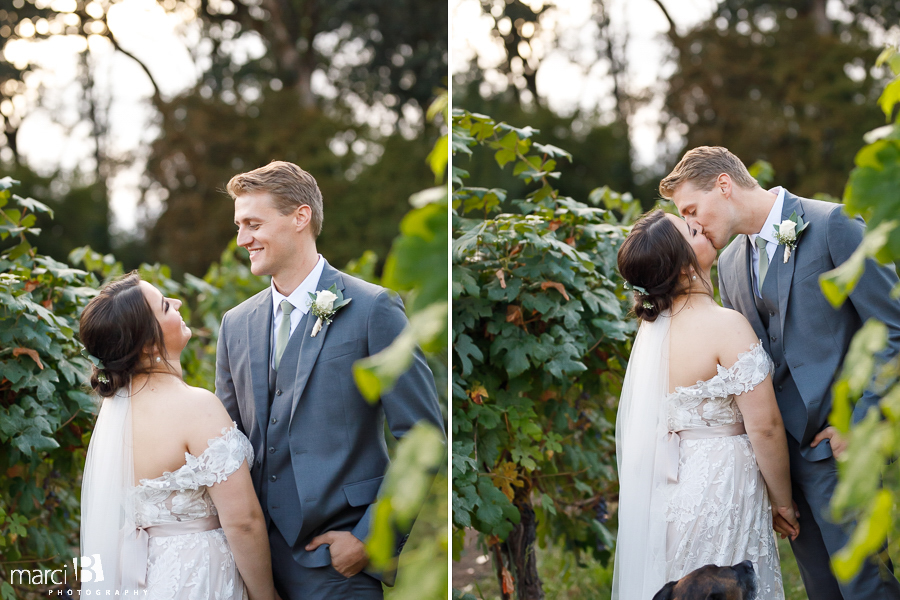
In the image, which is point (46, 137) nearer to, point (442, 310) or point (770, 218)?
point (770, 218)

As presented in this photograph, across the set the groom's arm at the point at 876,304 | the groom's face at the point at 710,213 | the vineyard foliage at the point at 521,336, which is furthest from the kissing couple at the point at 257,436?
the groom's arm at the point at 876,304

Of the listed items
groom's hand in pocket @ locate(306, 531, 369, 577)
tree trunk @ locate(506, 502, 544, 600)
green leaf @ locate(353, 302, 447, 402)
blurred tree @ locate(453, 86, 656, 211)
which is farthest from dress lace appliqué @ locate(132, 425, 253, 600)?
blurred tree @ locate(453, 86, 656, 211)

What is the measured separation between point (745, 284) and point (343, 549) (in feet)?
5.54

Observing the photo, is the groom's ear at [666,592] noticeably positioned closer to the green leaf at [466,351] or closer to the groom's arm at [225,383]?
the green leaf at [466,351]

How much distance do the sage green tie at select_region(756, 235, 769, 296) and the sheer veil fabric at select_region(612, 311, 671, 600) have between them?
1.26 ft

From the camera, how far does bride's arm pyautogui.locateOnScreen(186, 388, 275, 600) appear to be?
2.25m

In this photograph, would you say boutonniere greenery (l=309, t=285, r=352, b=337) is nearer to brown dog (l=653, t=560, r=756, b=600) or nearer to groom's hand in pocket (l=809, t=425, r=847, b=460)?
brown dog (l=653, t=560, r=756, b=600)

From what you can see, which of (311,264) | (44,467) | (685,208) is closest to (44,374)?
(44,467)

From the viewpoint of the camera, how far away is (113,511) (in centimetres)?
228

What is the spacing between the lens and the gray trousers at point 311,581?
2.39 metres

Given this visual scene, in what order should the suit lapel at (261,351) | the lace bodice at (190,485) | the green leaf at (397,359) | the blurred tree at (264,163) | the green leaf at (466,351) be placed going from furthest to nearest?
the blurred tree at (264,163) → the green leaf at (466,351) → the suit lapel at (261,351) → the lace bodice at (190,485) → the green leaf at (397,359)

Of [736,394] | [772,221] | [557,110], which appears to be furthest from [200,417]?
[557,110]

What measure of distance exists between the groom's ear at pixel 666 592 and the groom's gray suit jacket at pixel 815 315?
623 millimetres

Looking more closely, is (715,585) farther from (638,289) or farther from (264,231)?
(264,231)
